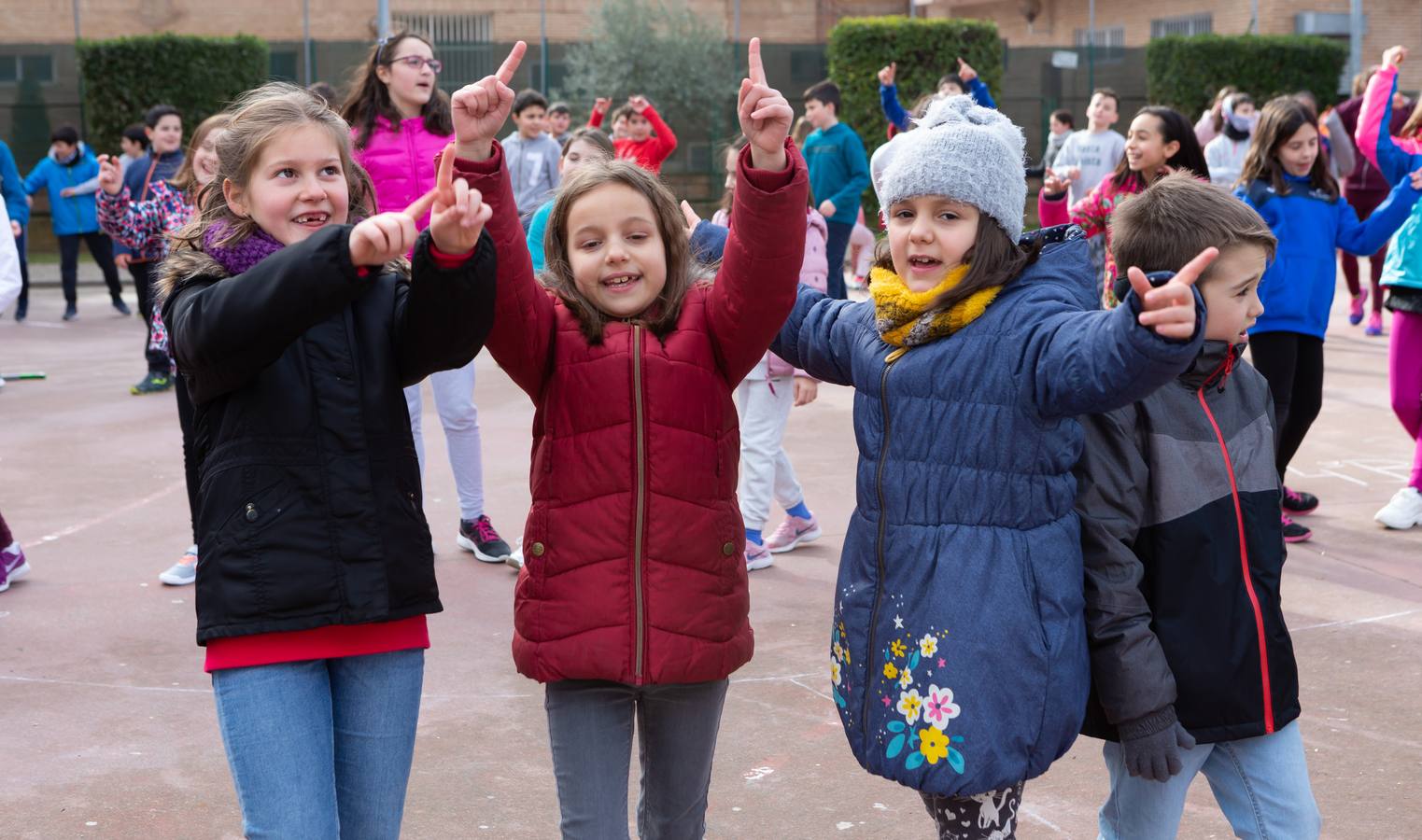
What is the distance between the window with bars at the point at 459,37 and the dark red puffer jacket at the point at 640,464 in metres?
23.0

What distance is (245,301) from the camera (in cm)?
244

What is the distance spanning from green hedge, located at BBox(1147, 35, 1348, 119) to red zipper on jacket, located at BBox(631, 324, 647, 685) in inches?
952

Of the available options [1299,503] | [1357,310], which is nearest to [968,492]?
[1299,503]

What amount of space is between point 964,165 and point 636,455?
2.69ft

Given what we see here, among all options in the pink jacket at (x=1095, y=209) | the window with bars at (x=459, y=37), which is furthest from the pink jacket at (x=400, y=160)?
the window with bars at (x=459, y=37)

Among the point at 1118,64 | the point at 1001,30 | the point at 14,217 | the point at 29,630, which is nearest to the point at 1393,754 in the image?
the point at 29,630

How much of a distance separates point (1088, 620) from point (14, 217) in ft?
37.9

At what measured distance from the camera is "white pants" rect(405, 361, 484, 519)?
6172mm

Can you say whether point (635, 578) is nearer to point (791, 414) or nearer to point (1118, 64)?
point (791, 414)

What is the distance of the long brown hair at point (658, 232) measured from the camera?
9.46 ft

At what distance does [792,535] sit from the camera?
6.44 metres

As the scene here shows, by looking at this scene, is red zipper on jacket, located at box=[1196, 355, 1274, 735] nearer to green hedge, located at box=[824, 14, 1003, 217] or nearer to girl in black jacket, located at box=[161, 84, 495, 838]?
girl in black jacket, located at box=[161, 84, 495, 838]

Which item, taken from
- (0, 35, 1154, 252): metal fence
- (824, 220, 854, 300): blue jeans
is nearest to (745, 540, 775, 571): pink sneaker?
(824, 220, 854, 300): blue jeans

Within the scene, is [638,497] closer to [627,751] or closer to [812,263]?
[627,751]
